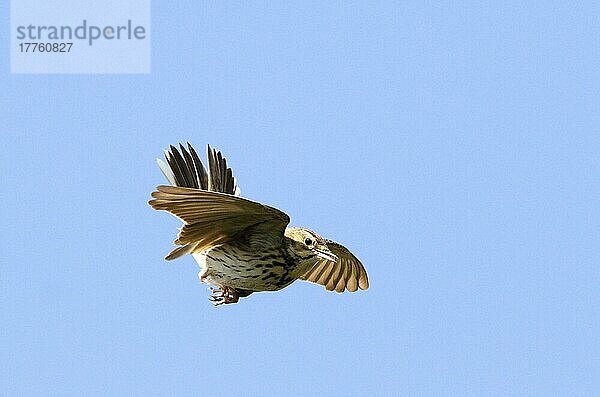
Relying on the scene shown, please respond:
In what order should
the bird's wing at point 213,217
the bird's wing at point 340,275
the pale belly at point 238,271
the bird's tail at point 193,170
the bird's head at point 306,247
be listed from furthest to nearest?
the bird's wing at point 340,275
the bird's tail at point 193,170
the bird's head at point 306,247
the pale belly at point 238,271
the bird's wing at point 213,217

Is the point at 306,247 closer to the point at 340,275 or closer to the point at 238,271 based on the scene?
the point at 238,271

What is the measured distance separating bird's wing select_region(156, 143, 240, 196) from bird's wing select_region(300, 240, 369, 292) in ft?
5.18

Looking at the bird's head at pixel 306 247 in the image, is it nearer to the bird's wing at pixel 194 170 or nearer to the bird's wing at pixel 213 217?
the bird's wing at pixel 213 217

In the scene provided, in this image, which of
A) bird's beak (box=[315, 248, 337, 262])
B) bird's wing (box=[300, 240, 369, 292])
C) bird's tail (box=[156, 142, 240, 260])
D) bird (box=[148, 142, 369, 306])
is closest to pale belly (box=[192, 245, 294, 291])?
bird (box=[148, 142, 369, 306])

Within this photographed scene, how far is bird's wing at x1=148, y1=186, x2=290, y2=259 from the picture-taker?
28.9ft

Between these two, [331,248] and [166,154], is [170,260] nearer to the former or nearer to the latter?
[166,154]

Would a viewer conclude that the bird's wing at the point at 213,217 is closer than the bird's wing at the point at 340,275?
Yes

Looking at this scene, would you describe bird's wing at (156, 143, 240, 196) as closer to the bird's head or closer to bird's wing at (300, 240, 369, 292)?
the bird's head

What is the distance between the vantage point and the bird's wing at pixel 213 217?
8.80m

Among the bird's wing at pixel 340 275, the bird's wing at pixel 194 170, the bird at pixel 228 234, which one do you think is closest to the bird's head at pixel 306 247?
the bird at pixel 228 234

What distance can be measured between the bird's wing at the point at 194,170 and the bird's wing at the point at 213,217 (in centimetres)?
119

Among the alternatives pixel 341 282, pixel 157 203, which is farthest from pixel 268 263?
pixel 341 282

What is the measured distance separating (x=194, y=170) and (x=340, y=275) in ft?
6.96

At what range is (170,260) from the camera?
361 inches
